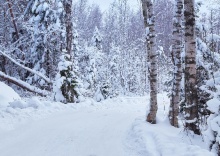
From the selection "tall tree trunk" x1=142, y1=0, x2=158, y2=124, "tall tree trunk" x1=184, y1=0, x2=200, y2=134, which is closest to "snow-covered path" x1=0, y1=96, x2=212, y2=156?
"tall tree trunk" x1=142, y1=0, x2=158, y2=124

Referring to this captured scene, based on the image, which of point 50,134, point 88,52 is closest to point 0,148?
point 50,134

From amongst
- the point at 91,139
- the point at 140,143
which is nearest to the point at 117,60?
the point at 91,139

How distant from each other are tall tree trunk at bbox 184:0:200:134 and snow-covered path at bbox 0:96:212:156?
615mm

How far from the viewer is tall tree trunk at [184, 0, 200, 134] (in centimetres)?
725

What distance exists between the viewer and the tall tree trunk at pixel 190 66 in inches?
285

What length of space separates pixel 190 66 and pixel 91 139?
3.16 meters

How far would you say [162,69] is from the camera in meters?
53.4

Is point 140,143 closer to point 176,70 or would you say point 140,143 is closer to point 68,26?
point 176,70

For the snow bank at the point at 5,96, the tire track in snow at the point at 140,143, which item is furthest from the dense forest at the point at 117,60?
the snow bank at the point at 5,96

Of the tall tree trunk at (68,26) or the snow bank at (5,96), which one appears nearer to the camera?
the snow bank at (5,96)

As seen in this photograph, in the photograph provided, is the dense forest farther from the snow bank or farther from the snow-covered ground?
the snow bank

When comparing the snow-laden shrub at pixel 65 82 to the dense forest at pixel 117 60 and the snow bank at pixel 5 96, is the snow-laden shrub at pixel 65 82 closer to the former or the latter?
the dense forest at pixel 117 60

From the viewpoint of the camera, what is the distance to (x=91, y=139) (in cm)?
781

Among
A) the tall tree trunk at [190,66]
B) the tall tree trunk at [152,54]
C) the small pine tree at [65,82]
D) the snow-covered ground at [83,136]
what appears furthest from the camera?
the small pine tree at [65,82]
